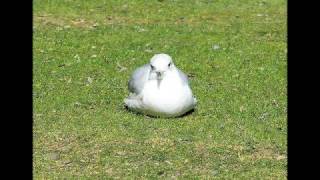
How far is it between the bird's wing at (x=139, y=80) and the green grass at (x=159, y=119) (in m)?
0.29

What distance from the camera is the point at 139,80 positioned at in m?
8.13

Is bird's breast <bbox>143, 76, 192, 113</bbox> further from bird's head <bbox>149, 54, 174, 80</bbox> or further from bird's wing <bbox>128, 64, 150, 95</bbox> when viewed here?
bird's wing <bbox>128, 64, 150, 95</bbox>

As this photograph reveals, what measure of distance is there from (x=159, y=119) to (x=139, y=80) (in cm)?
58

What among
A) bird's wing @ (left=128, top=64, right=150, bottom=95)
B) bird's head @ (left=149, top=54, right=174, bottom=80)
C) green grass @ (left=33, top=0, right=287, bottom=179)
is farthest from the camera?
bird's wing @ (left=128, top=64, right=150, bottom=95)

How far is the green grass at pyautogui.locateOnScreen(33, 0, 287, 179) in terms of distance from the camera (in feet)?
21.7

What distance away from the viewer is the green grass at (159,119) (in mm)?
6605

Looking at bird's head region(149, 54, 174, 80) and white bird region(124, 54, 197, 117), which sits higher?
bird's head region(149, 54, 174, 80)

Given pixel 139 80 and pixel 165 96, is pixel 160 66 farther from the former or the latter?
pixel 139 80

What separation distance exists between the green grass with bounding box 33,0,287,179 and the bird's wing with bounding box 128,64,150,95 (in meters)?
0.29

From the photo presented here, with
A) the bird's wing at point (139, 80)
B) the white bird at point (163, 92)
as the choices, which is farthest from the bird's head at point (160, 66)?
the bird's wing at point (139, 80)

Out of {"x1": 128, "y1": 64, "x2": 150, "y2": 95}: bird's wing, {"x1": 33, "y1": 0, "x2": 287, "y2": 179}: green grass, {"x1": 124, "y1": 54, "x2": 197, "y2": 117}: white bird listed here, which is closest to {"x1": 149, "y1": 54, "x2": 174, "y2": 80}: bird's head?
{"x1": 124, "y1": 54, "x2": 197, "y2": 117}: white bird

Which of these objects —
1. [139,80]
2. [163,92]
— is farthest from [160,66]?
[139,80]
